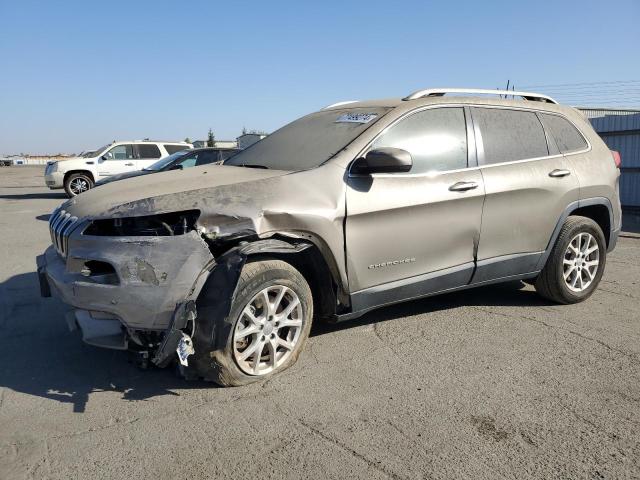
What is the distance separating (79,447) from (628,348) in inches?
151

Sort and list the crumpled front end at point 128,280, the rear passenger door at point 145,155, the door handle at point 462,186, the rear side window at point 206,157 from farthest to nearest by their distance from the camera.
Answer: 1. the rear passenger door at point 145,155
2. the rear side window at point 206,157
3. the door handle at point 462,186
4. the crumpled front end at point 128,280

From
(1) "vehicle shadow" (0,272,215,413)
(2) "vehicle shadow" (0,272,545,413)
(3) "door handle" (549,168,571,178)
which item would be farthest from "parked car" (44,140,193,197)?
(3) "door handle" (549,168,571,178)

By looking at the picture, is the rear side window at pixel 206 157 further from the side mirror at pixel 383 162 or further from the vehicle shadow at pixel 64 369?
the side mirror at pixel 383 162

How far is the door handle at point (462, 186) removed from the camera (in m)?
4.18

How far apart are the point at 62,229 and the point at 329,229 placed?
1.75m

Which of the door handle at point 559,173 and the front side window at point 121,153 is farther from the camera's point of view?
the front side window at point 121,153

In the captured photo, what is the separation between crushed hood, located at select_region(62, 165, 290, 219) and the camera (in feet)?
10.8

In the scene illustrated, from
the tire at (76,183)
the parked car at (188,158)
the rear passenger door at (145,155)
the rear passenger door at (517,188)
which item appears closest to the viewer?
the rear passenger door at (517,188)

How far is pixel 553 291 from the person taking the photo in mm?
5043

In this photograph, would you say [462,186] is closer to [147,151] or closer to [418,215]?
[418,215]

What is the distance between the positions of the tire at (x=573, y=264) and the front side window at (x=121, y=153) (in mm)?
15350

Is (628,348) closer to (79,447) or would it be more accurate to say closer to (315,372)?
(315,372)

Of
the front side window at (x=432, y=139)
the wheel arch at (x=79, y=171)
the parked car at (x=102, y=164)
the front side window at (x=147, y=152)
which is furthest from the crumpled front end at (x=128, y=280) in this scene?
the front side window at (x=147, y=152)

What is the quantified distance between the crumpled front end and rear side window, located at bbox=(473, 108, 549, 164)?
262 cm
